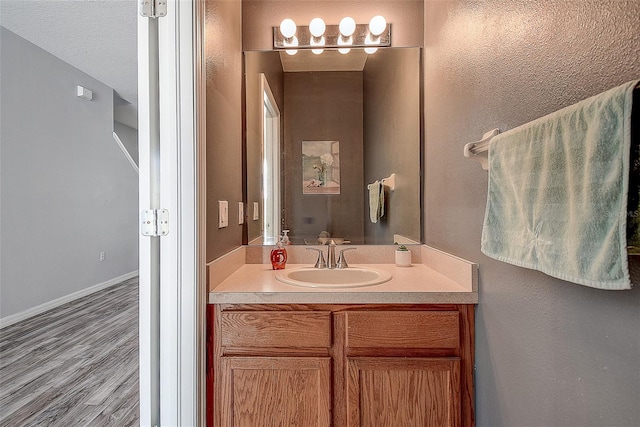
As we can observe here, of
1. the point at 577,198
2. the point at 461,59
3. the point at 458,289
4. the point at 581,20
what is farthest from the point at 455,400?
the point at 461,59

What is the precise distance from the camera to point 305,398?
116 centimetres

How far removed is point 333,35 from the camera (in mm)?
1782

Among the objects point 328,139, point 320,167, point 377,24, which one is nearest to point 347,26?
point 377,24

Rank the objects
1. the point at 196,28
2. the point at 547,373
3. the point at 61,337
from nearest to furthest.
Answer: the point at 547,373
the point at 196,28
the point at 61,337

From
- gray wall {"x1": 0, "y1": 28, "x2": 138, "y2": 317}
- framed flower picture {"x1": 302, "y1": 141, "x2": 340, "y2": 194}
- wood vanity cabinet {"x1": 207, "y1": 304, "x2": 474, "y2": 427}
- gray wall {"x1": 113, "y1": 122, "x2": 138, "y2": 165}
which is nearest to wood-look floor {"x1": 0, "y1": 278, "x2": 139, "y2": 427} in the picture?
gray wall {"x1": 0, "y1": 28, "x2": 138, "y2": 317}

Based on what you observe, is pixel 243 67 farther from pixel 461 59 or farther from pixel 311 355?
pixel 311 355

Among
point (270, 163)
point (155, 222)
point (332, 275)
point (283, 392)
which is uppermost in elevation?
point (270, 163)

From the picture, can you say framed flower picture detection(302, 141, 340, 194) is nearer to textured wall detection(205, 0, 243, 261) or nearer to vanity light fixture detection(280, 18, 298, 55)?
textured wall detection(205, 0, 243, 261)

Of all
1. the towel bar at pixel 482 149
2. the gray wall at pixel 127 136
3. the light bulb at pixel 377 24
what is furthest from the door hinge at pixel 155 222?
the gray wall at pixel 127 136

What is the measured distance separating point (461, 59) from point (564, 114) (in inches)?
29.5

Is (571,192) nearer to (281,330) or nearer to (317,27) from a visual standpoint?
(281,330)

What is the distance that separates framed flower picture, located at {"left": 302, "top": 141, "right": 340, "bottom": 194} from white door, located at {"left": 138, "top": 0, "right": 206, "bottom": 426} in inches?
30.9

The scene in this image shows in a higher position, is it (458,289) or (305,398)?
(458,289)

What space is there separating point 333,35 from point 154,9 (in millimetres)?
1009
